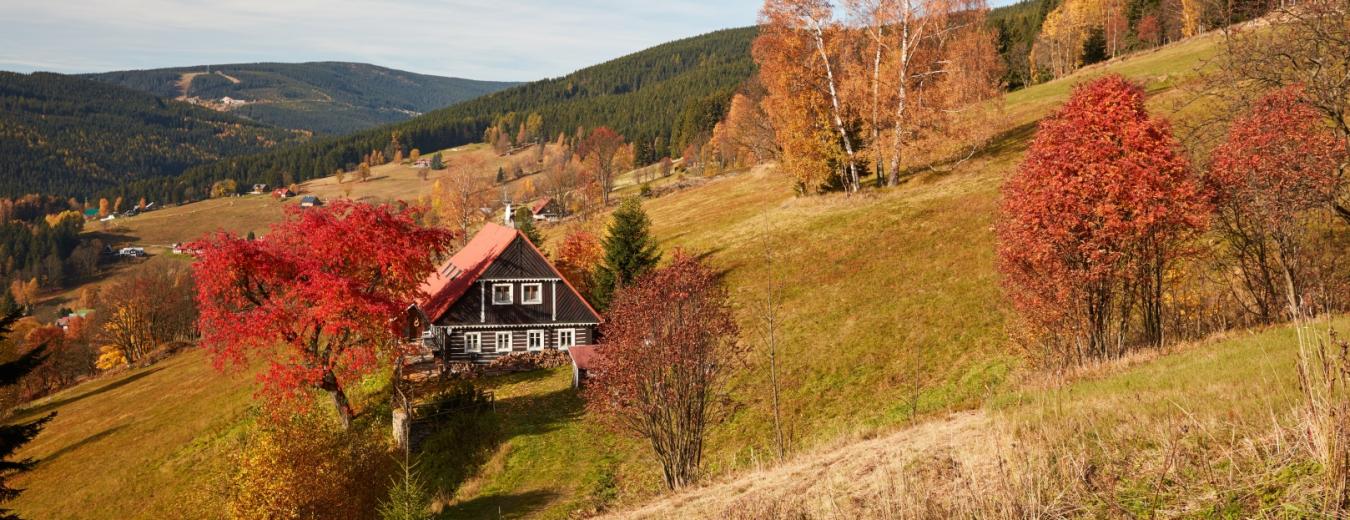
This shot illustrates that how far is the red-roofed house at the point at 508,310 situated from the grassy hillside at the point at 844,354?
4.33 m

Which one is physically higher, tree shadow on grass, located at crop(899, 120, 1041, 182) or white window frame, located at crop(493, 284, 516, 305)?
tree shadow on grass, located at crop(899, 120, 1041, 182)

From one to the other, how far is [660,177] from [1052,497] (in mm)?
138383

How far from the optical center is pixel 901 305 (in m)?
28.8

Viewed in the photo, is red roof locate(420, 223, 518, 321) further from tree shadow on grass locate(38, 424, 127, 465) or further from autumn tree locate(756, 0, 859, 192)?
tree shadow on grass locate(38, 424, 127, 465)

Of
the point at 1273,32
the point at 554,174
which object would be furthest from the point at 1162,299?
the point at 554,174

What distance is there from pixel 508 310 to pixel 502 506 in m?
19.4

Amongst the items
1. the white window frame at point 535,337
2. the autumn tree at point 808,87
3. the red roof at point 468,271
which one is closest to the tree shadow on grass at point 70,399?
the red roof at point 468,271

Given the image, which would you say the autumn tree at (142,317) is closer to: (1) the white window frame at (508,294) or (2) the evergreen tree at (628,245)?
(1) the white window frame at (508,294)

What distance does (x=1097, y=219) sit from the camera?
57.7 feet

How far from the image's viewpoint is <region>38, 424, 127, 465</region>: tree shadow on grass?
138 feet

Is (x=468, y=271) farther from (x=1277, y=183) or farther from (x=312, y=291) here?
(x=1277, y=183)

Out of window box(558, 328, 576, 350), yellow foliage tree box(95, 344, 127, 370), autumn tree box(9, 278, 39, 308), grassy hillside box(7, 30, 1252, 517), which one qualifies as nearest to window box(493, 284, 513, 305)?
window box(558, 328, 576, 350)

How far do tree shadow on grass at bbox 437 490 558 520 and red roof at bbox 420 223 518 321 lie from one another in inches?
635

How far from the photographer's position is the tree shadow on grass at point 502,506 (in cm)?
2188
